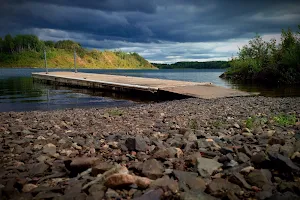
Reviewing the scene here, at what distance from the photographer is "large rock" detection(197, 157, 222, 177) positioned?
293 centimetres

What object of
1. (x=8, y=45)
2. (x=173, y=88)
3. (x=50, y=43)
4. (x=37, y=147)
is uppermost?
(x=50, y=43)

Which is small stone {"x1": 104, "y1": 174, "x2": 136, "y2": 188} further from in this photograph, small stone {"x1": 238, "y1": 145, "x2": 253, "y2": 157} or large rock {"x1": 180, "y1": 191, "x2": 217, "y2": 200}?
small stone {"x1": 238, "y1": 145, "x2": 253, "y2": 157}

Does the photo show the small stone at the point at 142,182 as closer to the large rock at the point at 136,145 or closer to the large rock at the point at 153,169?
the large rock at the point at 153,169

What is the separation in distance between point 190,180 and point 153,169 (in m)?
0.48

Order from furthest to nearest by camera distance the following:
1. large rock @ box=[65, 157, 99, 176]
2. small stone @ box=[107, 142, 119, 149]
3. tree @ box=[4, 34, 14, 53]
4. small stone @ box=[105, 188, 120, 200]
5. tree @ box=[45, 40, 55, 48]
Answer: tree @ box=[45, 40, 55, 48] < tree @ box=[4, 34, 14, 53] < small stone @ box=[107, 142, 119, 149] < large rock @ box=[65, 157, 99, 176] < small stone @ box=[105, 188, 120, 200]

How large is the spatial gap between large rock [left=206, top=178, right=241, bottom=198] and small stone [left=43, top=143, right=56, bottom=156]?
260cm

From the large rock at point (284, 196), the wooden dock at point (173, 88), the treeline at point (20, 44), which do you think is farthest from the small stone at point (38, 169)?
the treeline at point (20, 44)

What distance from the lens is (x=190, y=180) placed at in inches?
107

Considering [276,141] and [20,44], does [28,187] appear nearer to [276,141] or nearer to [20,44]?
[276,141]

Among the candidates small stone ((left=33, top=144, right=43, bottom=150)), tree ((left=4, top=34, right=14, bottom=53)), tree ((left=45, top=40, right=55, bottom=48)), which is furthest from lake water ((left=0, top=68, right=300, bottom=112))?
tree ((left=45, top=40, right=55, bottom=48))

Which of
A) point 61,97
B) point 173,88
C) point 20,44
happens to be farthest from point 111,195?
point 20,44

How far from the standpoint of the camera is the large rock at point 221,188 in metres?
2.40

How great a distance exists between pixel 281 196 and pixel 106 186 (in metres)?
1.72

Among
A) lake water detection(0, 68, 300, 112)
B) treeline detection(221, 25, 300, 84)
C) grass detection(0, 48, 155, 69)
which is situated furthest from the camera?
grass detection(0, 48, 155, 69)
